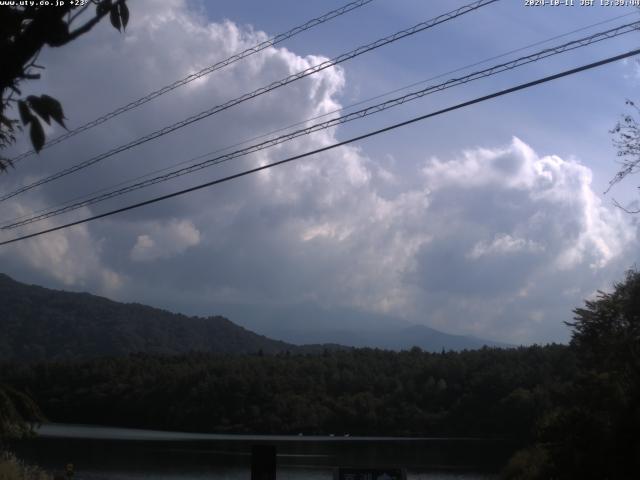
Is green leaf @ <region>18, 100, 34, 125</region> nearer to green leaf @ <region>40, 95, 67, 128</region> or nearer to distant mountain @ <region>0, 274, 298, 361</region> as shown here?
green leaf @ <region>40, 95, 67, 128</region>

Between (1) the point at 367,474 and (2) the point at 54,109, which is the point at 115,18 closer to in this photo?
(2) the point at 54,109

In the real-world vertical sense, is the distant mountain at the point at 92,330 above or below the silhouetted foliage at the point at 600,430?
above

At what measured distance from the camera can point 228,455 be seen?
5681cm

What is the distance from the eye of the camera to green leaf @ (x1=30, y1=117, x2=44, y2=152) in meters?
3.80

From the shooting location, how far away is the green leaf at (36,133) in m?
3.80

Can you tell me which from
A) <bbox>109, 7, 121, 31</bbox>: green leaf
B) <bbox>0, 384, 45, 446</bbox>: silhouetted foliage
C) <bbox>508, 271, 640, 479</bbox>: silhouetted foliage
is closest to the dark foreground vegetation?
<bbox>508, 271, 640, 479</bbox>: silhouetted foliage

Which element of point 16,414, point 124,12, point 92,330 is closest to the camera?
point 124,12

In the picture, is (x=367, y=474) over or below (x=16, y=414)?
below

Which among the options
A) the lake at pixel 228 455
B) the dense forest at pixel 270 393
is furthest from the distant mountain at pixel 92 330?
the lake at pixel 228 455

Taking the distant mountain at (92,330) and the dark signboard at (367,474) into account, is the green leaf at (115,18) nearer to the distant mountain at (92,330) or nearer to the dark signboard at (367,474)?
the dark signboard at (367,474)

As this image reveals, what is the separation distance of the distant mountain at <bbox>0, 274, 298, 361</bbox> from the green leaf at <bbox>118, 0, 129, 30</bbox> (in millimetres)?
137756

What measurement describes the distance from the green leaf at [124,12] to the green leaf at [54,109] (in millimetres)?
742

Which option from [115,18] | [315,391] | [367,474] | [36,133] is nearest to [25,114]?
[36,133]

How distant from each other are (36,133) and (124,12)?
87 centimetres
